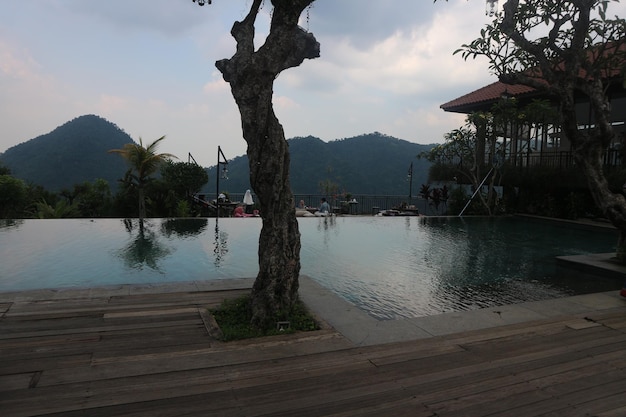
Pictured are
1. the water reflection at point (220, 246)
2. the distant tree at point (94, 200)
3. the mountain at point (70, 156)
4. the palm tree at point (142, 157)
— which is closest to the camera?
the water reflection at point (220, 246)

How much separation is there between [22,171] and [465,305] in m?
33.7

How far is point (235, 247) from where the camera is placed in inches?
364

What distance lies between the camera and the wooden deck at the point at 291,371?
8.17ft

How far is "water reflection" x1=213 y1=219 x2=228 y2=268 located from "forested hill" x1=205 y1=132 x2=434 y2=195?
66.6ft

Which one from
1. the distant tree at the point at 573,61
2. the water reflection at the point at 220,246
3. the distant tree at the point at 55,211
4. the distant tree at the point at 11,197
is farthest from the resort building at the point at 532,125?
the distant tree at the point at 11,197

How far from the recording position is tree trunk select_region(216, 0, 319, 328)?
3703 mm

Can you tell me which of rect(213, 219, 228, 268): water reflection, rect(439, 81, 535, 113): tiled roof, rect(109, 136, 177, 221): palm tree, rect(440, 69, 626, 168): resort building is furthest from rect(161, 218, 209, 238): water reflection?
rect(439, 81, 535, 113): tiled roof

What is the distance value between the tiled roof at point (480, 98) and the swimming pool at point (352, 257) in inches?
263

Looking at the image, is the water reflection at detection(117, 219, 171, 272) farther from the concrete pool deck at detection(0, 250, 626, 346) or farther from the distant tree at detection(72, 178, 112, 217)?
the distant tree at detection(72, 178, 112, 217)

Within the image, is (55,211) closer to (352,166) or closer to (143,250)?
(143,250)

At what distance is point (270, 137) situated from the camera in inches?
149

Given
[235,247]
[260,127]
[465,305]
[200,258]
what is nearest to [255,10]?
[260,127]

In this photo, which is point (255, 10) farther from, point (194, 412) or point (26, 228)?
point (26, 228)

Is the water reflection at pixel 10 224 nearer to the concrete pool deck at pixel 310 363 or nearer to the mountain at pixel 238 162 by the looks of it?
the concrete pool deck at pixel 310 363
